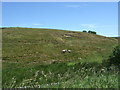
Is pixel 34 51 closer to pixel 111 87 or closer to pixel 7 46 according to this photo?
pixel 7 46

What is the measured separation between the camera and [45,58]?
30.2 metres

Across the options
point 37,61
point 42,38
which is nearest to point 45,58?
point 37,61

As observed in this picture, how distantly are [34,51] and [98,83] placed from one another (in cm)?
2659

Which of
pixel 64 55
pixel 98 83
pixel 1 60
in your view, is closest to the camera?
pixel 98 83

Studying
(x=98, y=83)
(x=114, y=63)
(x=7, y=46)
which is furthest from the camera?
(x=7, y=46)

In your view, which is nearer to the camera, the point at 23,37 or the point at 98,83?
the point at 98,83

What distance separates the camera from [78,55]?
32844mm

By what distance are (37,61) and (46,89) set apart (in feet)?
66.1

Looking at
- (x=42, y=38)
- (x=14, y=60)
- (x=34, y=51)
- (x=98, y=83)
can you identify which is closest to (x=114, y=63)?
(x=98, y=83)

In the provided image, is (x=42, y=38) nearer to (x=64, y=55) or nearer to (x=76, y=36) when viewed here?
(x=76, y=36)

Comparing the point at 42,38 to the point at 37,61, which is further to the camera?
the point at 42,38

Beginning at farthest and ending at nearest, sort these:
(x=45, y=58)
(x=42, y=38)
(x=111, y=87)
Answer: (x=42, y=38), (x=45, y=58), (x=111, y=87)

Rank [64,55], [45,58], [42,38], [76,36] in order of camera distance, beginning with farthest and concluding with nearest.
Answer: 1. [76,36]
2. [42,38]
3. [64,55]
4. [45,58]

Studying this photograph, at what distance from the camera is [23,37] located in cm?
4806
